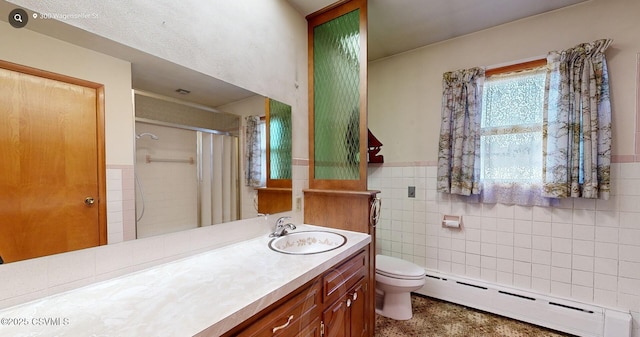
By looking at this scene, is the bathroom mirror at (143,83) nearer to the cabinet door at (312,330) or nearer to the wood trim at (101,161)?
the wood trim at (101,161)

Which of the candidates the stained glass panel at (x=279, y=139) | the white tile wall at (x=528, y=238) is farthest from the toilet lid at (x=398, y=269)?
the stained glass panel at (x=279, y=139)

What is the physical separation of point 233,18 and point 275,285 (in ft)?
4.80

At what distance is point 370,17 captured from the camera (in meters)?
2.02

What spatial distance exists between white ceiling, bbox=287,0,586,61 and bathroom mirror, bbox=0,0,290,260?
1027 mm

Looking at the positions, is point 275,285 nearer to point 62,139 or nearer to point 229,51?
point 62,139

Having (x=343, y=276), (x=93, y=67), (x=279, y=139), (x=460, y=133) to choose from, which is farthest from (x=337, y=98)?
(x=93, y=67)

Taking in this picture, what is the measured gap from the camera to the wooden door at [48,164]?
0.72 metres

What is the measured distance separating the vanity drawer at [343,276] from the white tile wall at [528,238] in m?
1.17

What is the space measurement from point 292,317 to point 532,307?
2.16 m

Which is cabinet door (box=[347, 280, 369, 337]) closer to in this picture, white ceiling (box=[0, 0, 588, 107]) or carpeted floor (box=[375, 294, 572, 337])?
carpeted floor (box=[375, 294, 572, 337])

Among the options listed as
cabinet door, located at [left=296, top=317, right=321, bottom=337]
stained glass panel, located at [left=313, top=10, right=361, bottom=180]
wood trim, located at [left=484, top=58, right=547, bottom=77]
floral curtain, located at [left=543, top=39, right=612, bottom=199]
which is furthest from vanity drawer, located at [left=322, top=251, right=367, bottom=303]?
wood trim, located at [left=484, top=58, right=547, bottom=77]

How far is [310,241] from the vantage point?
1.71 metres

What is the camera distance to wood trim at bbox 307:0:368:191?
5.63ft

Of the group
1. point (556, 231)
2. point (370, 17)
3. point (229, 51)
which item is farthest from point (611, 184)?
point (229, 51)
